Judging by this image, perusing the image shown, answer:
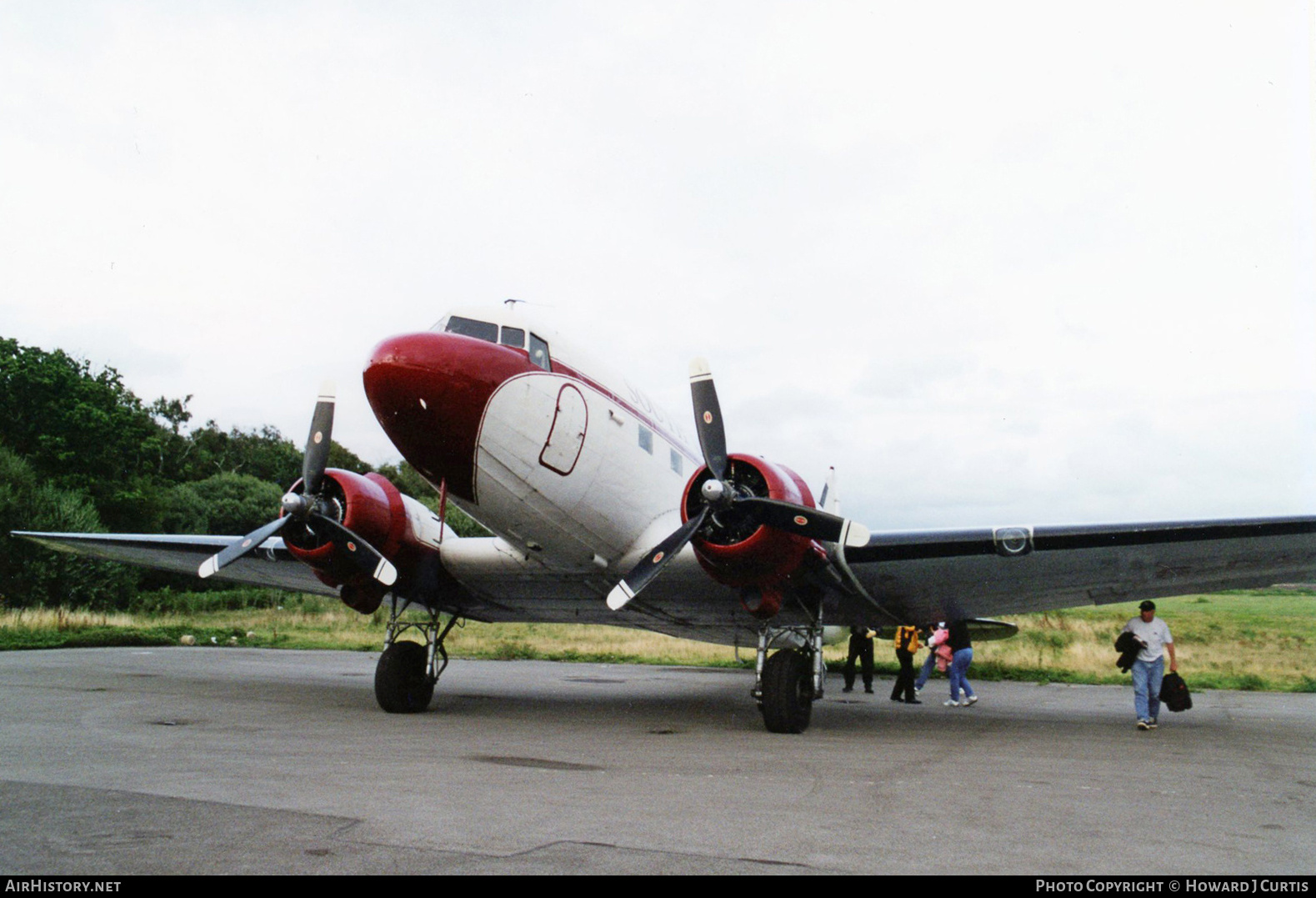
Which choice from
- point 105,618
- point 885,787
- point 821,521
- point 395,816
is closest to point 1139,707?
point 821,521

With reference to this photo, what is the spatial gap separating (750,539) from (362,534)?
5191 mm

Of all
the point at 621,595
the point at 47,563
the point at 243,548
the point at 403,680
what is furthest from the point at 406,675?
the point at 47,563

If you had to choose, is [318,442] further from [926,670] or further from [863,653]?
[926,670]

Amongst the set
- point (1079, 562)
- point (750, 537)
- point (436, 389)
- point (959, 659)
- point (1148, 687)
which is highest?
point (436, 389)

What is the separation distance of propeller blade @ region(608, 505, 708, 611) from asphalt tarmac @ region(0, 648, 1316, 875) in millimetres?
1553

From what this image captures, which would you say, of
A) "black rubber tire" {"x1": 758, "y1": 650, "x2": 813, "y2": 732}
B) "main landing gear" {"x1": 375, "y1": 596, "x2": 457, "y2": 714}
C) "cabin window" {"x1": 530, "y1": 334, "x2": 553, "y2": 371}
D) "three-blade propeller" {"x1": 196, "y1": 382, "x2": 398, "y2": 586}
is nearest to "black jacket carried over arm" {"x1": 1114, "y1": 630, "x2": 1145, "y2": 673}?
"black rubber tire" {"x1": 758, "y1": 650, "x2": 813, "y2": 732}

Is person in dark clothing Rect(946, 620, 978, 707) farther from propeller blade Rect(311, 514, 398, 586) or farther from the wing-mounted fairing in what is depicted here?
propeller blade Rect(311, 514, 398, 586)

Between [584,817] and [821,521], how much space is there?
508cm

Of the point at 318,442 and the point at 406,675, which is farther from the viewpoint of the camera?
the point at 406,675

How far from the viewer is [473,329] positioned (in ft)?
33.6

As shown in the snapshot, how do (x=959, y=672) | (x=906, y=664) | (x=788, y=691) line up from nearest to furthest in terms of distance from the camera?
(x=788, y=691)
(x=959, y=672)
(x=906, y=664)

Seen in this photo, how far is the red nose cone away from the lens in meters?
9.28

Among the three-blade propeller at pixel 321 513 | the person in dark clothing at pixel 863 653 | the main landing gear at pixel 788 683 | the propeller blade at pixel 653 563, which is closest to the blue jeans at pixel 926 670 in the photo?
the person in dark clothing at pixel 863 653

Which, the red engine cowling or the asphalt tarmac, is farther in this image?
the red engine cowling
